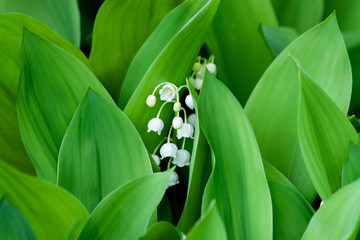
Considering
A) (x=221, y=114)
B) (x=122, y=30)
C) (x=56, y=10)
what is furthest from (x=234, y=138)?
(x=56, y=10)

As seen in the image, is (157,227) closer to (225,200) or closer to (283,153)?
(225,200)

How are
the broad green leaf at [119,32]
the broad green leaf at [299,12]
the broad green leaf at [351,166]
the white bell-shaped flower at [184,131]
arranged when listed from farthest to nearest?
the broad green leaf at [299,12] → the broad green leaf at [119,32] → the white bell-shaped flower at [184,131] → the broad green leaf at [351,166]

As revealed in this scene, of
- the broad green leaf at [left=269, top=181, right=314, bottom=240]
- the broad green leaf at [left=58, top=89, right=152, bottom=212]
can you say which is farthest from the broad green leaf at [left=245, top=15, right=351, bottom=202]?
the broad green leaf at [left=58, top=89, right=152, bottom=212]

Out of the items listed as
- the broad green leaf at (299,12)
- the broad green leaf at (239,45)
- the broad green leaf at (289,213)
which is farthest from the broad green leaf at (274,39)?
the broad green leaf at (289,213)

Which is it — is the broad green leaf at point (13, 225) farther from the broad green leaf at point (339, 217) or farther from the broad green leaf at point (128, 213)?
the broad green leaf at point (339, 217)

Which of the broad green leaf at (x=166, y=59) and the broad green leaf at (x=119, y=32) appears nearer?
the broad green leaf at (x=166, y=59)

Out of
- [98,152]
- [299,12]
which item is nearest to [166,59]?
[98,152]

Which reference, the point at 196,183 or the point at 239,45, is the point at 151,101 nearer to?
the point at 196,183

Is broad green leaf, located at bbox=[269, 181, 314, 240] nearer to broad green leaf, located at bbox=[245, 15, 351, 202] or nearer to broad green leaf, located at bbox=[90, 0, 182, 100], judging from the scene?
broad green leaf, located at bbox=[245, 15, 351, 202]
